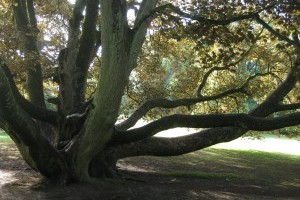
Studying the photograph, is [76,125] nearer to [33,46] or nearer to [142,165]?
[33,46]

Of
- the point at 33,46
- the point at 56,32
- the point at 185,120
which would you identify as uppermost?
the point at 56,32

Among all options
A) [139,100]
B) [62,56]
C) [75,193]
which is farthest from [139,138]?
[139,100]

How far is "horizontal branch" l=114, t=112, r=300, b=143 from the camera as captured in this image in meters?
10.3

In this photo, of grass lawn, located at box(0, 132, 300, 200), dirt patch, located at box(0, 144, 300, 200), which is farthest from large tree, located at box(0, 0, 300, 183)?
grass lawn, located at box(0, 132, 300, 200)

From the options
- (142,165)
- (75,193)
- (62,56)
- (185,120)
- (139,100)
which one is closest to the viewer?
(75,193)

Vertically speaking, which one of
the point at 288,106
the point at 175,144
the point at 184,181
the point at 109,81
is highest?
the point at 109,81

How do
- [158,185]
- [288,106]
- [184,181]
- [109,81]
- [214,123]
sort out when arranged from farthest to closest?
[184,181]
[288,106]
[158,185]
[214,123]
[109,81]

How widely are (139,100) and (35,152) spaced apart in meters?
9.42

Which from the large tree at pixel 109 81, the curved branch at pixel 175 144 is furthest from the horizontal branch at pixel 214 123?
the curved branch at pixel 175 144

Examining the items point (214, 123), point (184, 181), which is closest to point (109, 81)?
point (214, 123)

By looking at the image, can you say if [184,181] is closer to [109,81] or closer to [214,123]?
[214,123]

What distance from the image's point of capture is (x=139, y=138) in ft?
35.0

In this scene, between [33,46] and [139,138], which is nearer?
[139,138]

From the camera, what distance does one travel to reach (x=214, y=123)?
34.3 feet
